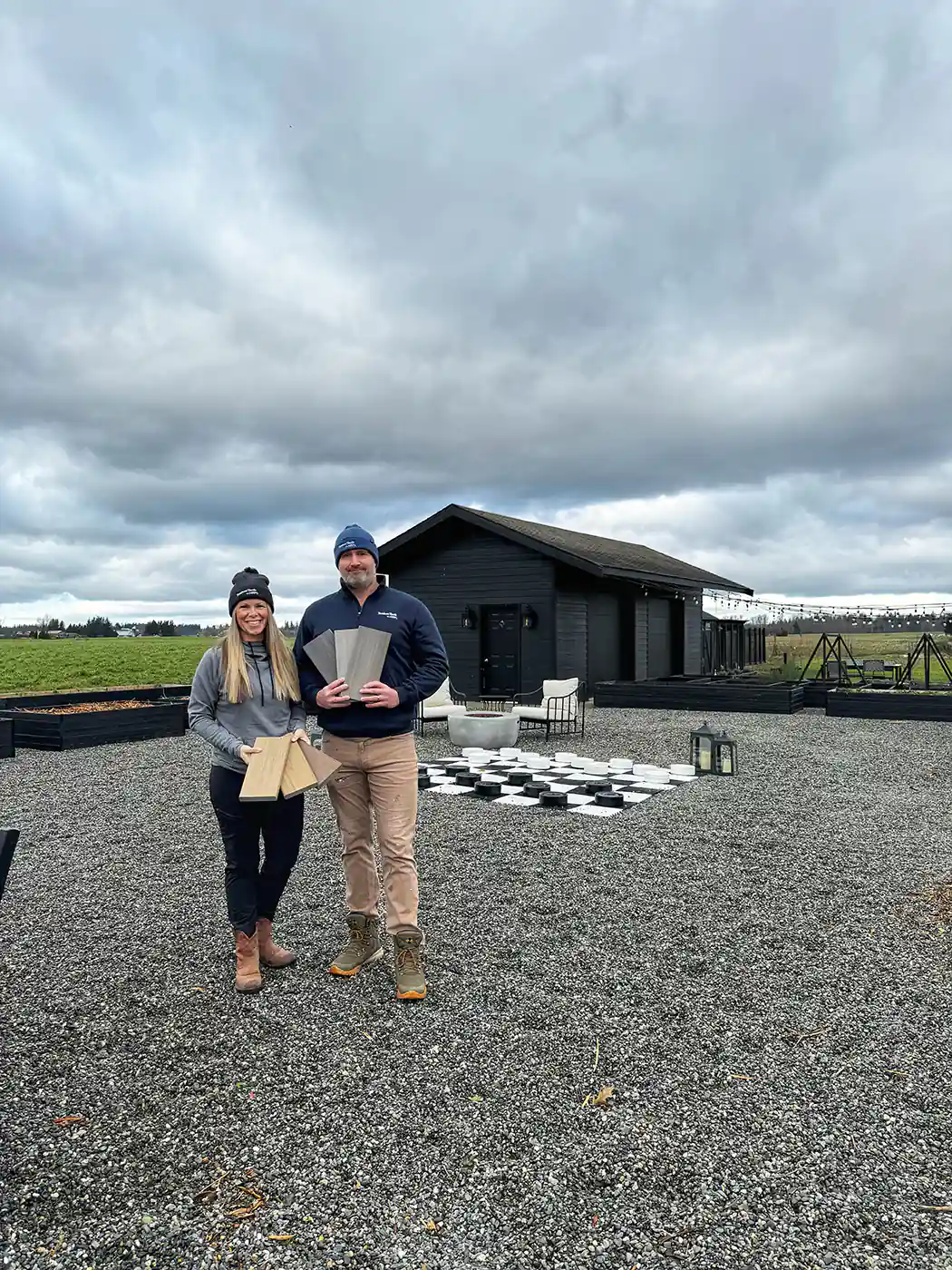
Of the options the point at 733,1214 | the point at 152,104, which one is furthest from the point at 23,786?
the point at 733,1214

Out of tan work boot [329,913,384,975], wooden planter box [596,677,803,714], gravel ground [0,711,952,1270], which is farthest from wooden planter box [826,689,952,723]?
tan work boot [329,913,384,975]

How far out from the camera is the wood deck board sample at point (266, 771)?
2.92m

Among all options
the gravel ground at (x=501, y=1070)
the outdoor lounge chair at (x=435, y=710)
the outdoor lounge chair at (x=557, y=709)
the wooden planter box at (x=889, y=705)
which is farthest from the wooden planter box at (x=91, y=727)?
the wooden planter box at (x=889, y=705)

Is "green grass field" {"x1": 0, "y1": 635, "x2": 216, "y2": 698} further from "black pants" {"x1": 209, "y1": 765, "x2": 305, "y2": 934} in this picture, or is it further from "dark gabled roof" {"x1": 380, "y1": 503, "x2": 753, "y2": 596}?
"black pants" {"x1": 209, "y1": 765, "x2": 305, "y2": 934}

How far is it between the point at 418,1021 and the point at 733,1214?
4.32ft

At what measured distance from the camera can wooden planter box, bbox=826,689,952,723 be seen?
12.6 m

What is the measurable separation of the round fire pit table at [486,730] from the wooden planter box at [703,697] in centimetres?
520

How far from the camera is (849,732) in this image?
11.3m

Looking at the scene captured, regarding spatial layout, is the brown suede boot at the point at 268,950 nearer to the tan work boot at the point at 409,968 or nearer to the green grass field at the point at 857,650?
the tan work boot at the point at 409,968

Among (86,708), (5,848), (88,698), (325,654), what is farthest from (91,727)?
(5,848)

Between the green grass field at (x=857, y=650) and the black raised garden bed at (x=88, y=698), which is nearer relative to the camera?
the black raised garden bed at (x=88, y=698)

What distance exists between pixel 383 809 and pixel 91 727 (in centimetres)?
891

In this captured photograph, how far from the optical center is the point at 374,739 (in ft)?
10.6

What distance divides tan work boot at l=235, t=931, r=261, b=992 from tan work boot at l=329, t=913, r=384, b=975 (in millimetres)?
336
